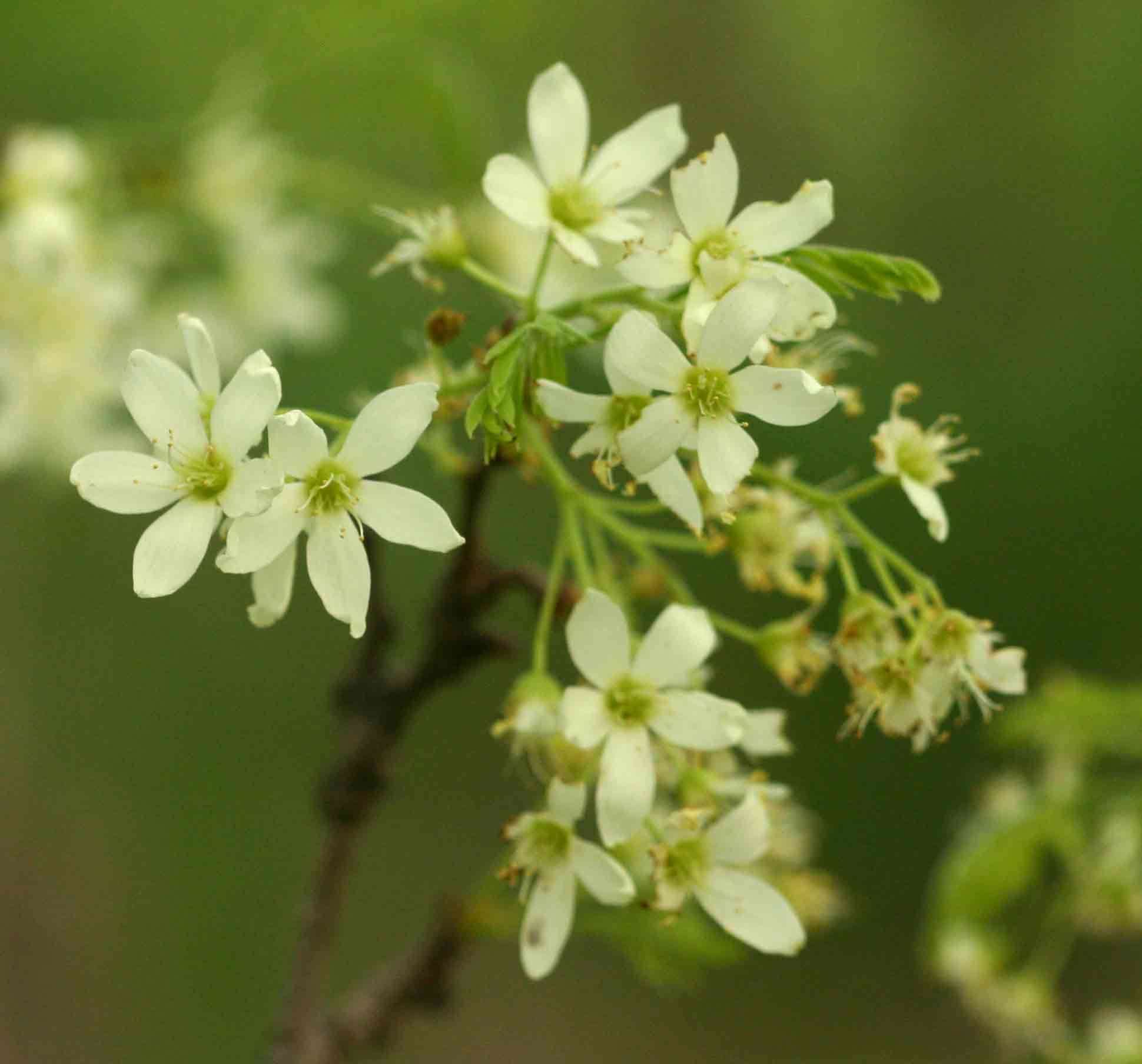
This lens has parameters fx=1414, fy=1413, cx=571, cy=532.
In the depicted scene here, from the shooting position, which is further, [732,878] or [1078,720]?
[1078,720]

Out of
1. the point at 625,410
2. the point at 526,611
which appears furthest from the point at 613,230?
the point at 526,611

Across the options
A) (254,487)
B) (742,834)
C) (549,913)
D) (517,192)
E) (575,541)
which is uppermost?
(517,192)

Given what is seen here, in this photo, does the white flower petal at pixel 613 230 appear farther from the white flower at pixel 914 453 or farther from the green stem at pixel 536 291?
the white flower at pixel 914 453

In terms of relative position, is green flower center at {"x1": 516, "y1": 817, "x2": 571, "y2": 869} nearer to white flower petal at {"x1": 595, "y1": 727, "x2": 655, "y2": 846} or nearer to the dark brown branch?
white flower petal at {"x1": 595, "y1": 727, "x2": 655, "y2": 846}

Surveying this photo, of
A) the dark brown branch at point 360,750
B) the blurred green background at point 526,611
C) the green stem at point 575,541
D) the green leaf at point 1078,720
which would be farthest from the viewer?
the blurred green background at point 526,611

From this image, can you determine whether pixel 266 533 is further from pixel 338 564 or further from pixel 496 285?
pixel 496 285

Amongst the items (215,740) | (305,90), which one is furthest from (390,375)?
(215,740)

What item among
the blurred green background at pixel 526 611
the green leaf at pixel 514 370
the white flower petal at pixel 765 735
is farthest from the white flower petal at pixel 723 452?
the blurred green background at pixel 526 611
